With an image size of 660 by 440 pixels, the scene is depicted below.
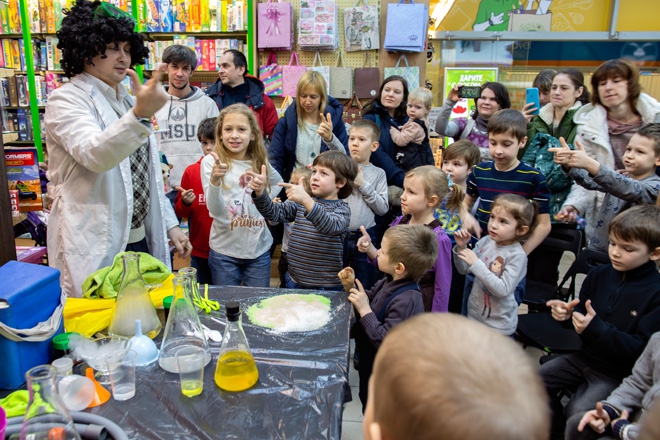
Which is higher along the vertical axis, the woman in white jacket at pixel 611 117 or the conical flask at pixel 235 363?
the woman in white jacket at pixel 611 117

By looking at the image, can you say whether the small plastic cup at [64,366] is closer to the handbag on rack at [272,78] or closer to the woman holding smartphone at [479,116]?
the woman holding smartphone at [479,116]

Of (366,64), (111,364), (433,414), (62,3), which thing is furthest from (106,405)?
(62,3)

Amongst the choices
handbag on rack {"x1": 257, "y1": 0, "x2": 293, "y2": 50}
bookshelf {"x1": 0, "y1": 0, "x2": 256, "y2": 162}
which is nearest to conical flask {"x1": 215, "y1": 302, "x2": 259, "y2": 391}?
handbag on rack {"x1": 257, "y1": 0, "x2": 293, "y2": 50}

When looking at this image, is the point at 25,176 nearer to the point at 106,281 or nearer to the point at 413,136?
the point at 106,281

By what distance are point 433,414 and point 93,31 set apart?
1759 mm

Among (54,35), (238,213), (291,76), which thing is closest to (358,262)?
(238,213)

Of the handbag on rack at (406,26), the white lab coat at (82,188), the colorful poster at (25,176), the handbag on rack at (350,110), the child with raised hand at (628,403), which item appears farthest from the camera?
the handbag on rack at (350,110)

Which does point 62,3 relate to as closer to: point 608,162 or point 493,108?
point 493,108

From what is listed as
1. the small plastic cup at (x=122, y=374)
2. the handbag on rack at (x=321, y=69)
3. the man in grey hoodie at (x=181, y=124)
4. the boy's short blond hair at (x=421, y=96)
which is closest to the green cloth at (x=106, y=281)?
the small plastic cup at (x=122, y=374)

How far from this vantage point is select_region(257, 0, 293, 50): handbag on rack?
433cm

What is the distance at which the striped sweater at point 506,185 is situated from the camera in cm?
241

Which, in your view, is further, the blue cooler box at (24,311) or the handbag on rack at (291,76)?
the handbag on rack at (291,76)

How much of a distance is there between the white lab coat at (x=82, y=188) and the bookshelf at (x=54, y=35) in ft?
10.5

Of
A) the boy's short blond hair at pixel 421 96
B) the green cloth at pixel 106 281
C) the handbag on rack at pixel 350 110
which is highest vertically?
the boy's short blond hair at pixel 421 96
